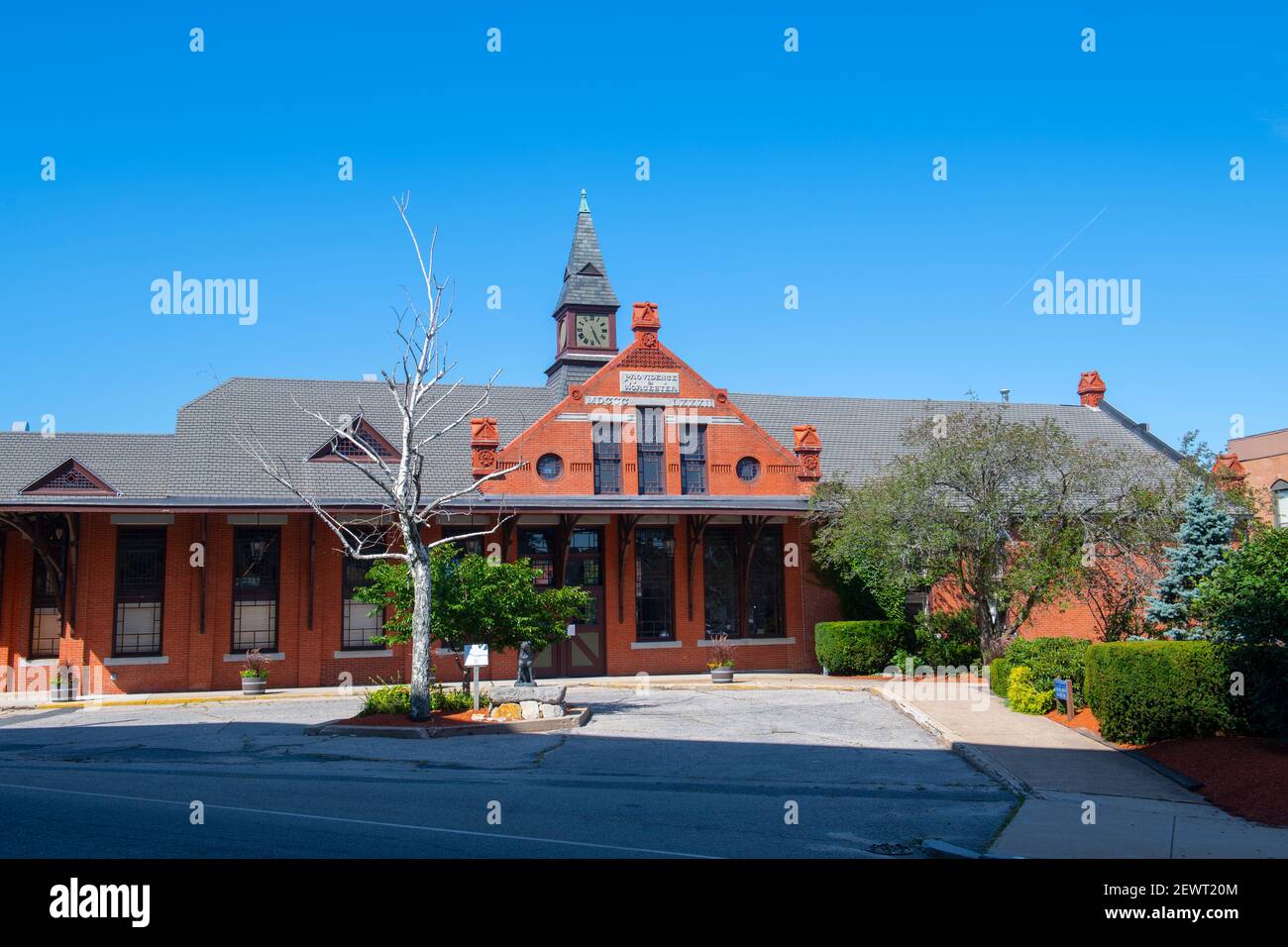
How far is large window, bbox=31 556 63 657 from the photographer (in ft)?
87.2

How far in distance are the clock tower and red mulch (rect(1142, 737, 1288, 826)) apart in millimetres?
25470

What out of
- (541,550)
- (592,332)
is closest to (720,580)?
(541,550)

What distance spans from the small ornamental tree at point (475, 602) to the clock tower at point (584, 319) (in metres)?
16.8

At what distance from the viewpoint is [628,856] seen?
321 inches

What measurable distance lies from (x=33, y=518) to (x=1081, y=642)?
2462 centimetres

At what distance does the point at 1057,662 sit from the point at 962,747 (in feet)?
14.4

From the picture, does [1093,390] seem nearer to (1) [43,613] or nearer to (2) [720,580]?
(2) [720,580]

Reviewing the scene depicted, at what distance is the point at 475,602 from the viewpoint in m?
18.9

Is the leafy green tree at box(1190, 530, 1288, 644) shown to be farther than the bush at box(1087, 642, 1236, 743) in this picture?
No

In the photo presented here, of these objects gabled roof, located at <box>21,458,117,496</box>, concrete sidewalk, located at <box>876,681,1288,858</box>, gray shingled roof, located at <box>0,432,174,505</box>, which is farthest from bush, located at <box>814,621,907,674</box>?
gabled roof, located at <box>21,458,117,496</box>

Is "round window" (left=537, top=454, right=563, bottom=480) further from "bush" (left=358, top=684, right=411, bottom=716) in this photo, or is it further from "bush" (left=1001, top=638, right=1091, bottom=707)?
"bush" (left=1001, top=638, right=1091, bottom=707)
